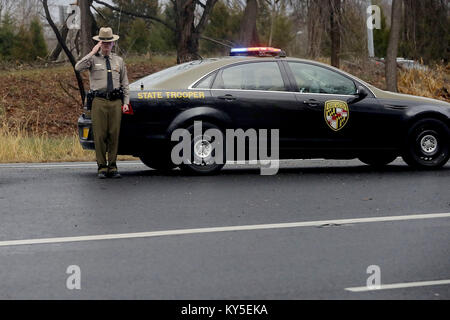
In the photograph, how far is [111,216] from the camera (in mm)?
9406

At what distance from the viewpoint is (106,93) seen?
1234 cm

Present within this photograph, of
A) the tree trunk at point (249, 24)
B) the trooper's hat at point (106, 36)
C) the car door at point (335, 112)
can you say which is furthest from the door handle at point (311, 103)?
the tree trunk at point (249, 24)

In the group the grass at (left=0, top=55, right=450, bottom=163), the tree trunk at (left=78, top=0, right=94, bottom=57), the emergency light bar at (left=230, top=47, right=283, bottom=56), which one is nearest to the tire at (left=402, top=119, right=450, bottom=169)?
the emergency light bar at (left=230, top=47, right=283, bottom=56)

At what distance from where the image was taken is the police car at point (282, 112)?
40.9 feet

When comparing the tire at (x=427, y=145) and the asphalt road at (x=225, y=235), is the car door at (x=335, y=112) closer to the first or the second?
the tire at (x=427, y=145)

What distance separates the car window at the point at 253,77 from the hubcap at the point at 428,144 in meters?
2.04

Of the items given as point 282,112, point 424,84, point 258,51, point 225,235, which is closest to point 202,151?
point 282,112

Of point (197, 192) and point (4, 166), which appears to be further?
point (4, 166)

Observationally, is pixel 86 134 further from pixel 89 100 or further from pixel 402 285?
pixel 402 285

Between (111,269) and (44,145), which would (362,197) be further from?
(44,145)

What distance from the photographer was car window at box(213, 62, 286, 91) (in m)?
12.9

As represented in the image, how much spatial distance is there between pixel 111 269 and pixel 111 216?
97.6 inches
